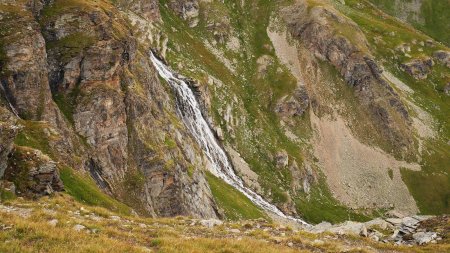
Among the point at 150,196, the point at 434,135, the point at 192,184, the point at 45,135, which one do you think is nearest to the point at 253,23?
the point at 434,135

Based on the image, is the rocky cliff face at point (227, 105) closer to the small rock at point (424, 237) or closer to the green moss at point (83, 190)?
the green moss at point (83, 190)

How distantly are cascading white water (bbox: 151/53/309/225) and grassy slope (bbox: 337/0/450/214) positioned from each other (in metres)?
55.6

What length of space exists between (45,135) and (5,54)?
13.4m

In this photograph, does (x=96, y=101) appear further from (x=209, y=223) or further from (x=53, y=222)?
(x=53, y=222)

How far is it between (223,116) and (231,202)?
3769 centimetres

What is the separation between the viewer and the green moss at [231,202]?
8084 centimetres

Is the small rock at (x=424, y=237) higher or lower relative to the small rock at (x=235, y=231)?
lower

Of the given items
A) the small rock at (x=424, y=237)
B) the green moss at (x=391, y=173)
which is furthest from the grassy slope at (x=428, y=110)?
the small rock at (x=424, y=237)

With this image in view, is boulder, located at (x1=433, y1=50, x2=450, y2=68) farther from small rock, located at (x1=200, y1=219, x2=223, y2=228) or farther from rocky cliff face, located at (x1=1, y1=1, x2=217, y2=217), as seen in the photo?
small rock, located at (x1=200, y1=219, x2=223, y2=228)

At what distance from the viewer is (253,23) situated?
528 feet

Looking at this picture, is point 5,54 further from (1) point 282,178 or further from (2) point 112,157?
(1) point 282,178

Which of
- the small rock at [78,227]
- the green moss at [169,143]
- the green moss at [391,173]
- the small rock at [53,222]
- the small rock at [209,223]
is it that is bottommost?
the green moss at [391,173]

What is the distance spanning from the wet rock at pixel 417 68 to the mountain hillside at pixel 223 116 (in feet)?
1.77

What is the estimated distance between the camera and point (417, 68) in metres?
181
